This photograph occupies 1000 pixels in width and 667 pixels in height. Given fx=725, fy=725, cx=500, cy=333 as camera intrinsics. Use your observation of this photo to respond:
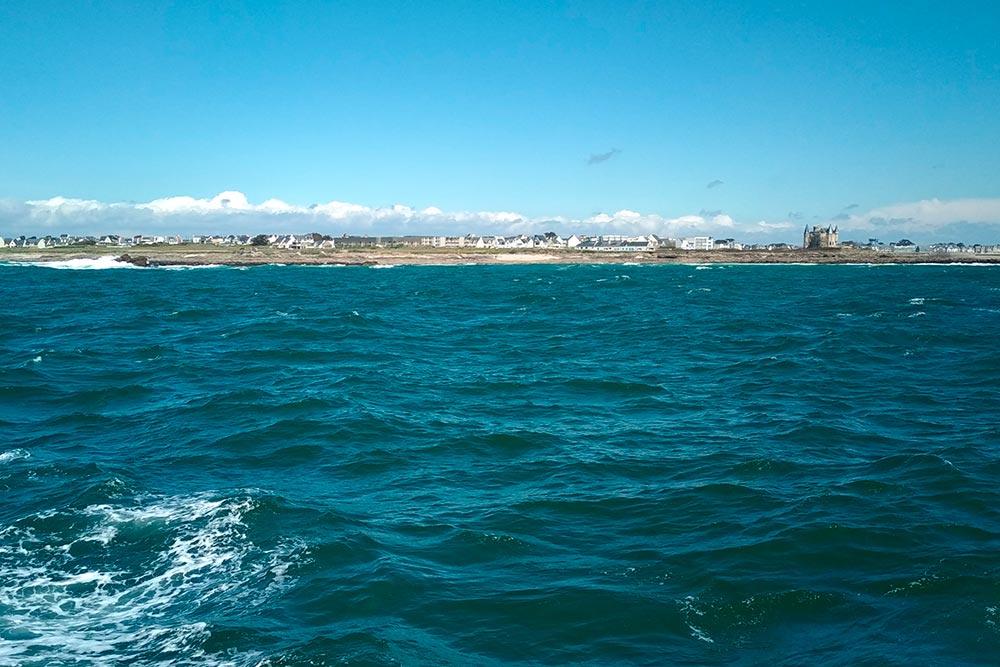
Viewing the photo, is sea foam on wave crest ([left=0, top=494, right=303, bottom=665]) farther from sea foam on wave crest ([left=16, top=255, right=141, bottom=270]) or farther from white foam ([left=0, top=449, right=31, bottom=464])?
sea foam on wave crest ([left=16, top=255, right=141, bottom=270])

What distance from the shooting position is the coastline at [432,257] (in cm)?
14300

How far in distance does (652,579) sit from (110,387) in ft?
74.2

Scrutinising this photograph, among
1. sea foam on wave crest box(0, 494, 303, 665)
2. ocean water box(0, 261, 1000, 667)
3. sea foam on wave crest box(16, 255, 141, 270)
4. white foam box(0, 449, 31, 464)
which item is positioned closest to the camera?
sea foam on wave crest box(0, 494, 303, 665)

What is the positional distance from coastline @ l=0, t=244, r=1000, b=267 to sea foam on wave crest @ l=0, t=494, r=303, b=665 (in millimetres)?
129735

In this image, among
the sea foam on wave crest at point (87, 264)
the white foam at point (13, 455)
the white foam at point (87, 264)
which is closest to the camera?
the white foam at point (13, 455)

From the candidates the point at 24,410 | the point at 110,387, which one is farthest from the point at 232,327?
the point at 24,410

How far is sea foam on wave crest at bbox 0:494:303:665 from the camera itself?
10039mm

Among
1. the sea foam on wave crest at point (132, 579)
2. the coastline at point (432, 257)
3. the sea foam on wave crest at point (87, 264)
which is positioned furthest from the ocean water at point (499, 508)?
the coastline at point (432, 257)

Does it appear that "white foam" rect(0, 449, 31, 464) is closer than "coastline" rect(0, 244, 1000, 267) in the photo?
Yes

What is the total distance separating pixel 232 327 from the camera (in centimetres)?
4428

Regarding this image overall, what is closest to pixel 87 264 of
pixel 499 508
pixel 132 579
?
pixel 132 579

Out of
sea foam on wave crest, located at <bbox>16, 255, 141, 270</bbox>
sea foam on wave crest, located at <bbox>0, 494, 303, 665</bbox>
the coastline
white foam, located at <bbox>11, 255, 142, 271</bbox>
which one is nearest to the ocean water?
sea foam on wave crest, located at <bbox>0, 494, 303, 665</bbox>

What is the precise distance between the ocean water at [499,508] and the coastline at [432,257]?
374ft

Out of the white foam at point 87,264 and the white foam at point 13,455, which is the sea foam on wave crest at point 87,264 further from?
the white foam at point 13,455
